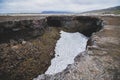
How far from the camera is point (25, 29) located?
180 ft

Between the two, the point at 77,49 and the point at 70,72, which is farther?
the point at 77,49

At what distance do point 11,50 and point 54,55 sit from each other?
848 centimetres

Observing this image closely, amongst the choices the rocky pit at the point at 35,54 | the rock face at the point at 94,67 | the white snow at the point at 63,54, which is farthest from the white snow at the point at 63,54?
the rock face at the point at 94,67

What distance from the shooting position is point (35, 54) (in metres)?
45.3

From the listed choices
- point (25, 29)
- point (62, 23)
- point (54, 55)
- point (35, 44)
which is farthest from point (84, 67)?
point (62, 23)

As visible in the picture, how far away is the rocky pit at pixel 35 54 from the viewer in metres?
18.9

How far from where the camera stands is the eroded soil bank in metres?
38.0

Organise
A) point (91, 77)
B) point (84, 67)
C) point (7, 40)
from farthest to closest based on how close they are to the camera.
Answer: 1. point (7, 40)
2. point (84, 67)
3. point (91, 77)

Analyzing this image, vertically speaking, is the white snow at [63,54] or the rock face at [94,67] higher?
the rock face at [94,67]

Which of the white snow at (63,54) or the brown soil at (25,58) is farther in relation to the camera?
the white snow at (63,54)

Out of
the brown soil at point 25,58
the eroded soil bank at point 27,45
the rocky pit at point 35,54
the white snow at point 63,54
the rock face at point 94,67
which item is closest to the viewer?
the rock face at point 94,67

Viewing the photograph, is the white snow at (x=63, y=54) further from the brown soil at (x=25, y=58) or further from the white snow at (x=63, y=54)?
the brown soil at (x=25, y=58)

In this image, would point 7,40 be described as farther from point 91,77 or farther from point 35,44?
point 91,77

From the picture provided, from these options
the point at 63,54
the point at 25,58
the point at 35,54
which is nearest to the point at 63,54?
the point at 63,54
